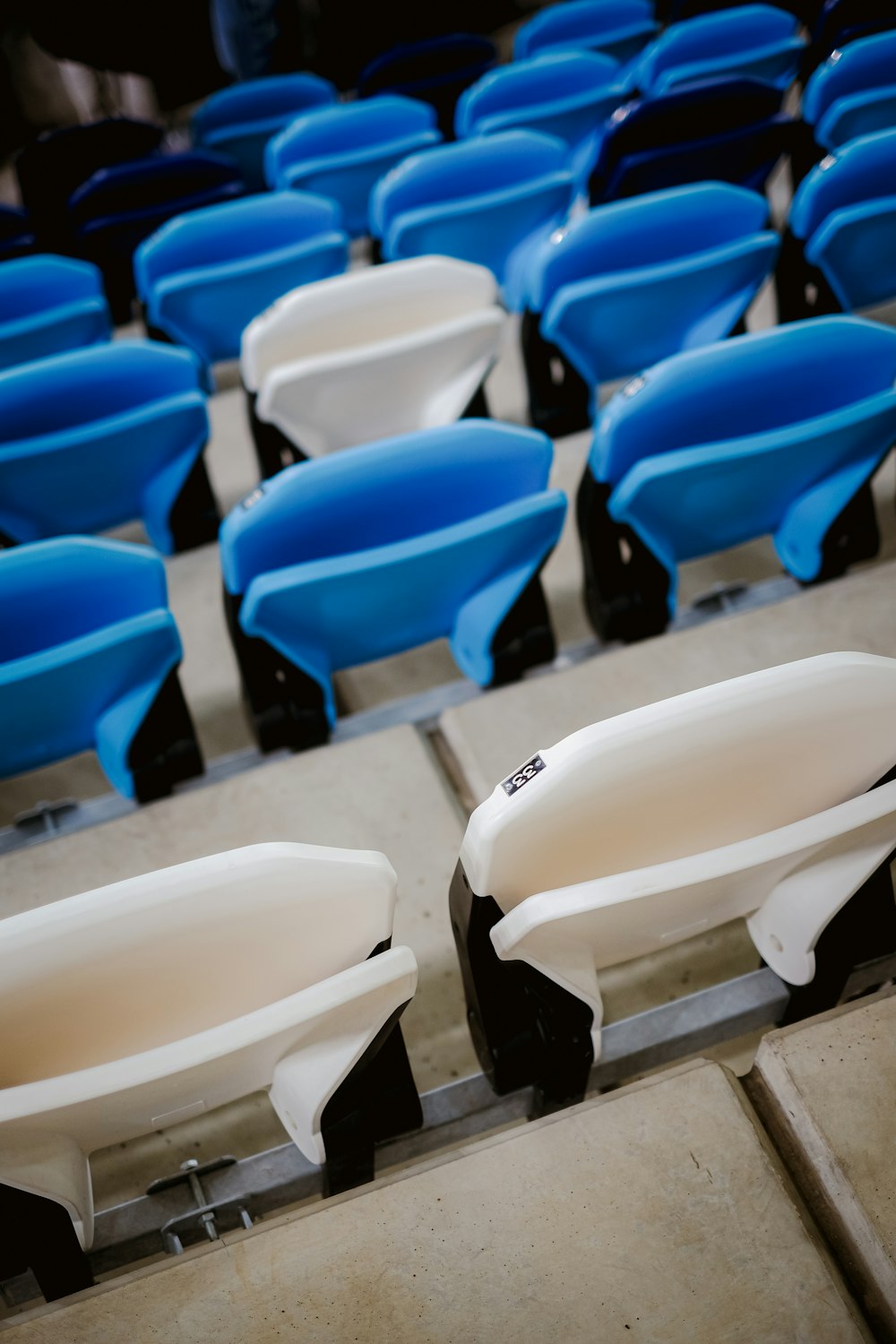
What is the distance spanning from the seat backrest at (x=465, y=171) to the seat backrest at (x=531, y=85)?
27.4 inches

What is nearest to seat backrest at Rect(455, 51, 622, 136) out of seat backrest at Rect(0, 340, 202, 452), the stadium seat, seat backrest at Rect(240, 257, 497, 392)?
the stadium seat

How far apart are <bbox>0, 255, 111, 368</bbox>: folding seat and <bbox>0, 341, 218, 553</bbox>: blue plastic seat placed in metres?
0.49

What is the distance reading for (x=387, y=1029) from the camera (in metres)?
1.12

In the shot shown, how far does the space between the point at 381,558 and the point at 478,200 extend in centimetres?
156

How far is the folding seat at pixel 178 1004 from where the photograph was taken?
901 millimetres

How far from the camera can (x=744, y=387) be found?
1720 millimetres

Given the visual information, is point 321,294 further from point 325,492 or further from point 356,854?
point 356,854

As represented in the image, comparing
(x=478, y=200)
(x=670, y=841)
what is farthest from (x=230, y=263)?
(x=670, y=841)

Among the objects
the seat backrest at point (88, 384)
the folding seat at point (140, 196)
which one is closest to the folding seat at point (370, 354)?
the seat backrest at point (88, 384)

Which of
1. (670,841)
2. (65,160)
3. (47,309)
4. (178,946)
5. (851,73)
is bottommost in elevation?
(670,841)

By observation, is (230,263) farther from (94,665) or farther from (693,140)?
(94,665)

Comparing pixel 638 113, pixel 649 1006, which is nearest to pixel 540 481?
pixel 649 1006

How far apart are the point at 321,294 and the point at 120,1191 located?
1.59 meters

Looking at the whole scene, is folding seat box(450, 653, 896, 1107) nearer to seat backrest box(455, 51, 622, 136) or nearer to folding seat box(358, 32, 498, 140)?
seat backrest box(455, 51, 622, 136)
